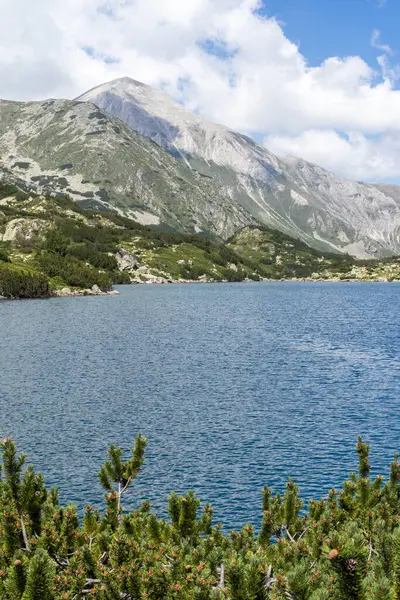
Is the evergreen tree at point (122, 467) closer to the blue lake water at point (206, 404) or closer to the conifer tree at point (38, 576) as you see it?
the conifer tree at point (38, 576)

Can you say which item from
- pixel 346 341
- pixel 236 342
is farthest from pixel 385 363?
pixel 236 342

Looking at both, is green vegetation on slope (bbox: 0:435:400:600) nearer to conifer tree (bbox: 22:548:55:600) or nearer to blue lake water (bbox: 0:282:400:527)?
conifer tree (bbox: 22:548:55:600)

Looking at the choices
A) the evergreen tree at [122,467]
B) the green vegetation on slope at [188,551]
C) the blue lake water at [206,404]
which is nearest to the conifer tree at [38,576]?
the green vegetation on slope at [188,551]

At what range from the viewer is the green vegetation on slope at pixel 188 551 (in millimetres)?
9219

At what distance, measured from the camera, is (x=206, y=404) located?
58688 mm

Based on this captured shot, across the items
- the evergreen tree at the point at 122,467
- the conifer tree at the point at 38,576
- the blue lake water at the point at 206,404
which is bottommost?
the blue lake water at the point at 206,404

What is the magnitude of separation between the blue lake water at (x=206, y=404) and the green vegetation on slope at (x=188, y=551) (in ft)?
46.0

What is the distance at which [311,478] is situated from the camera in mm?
37812

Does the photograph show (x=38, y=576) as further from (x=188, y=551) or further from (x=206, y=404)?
(x=206, y=404)

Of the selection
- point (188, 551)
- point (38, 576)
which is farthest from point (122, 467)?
point (38, 576)

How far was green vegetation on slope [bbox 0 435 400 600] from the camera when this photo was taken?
9.22 meters

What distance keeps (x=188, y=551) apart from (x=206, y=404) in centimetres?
4387

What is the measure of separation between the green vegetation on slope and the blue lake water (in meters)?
14.0

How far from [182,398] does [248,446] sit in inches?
687
